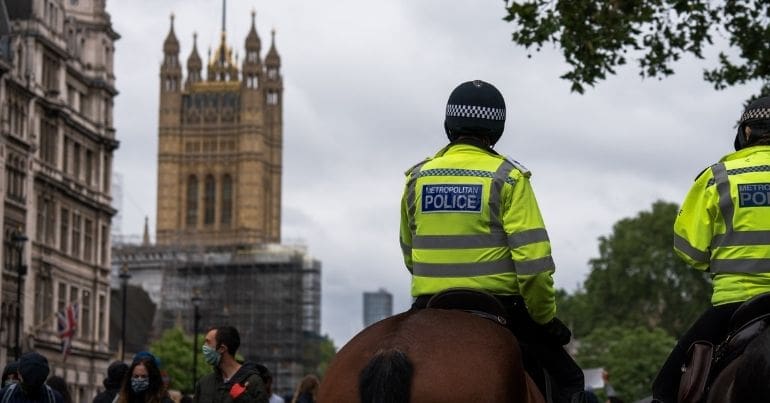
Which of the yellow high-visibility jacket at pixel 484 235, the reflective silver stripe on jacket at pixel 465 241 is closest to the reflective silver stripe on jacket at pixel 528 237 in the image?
the yellow high-visibility jacket at pixel 484 235

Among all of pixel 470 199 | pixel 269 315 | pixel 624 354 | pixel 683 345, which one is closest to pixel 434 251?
pixel 470 199

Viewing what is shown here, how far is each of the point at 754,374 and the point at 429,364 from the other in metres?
1.50

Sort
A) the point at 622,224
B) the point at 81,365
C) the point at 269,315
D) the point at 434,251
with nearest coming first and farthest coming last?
1. the point at 434,251
2. the point at 81,365
3. the point at 622,224
4. the point at 269,315

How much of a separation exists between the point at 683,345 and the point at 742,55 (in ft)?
52.3

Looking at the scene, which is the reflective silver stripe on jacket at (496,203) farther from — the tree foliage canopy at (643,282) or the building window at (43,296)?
the tree foliage canopy at (643,282)

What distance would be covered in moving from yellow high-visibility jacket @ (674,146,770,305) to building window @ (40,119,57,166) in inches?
2697

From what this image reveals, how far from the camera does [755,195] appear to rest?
866cm

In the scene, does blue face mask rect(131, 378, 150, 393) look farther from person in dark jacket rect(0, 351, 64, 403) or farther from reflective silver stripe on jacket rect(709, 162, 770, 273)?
reflective silver stripe on jacket rect(709, 162, 770, 273)

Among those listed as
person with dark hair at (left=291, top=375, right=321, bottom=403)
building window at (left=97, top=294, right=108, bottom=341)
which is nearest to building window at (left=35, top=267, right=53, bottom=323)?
building window at (left=97, top=294, right=108, bottom=341)

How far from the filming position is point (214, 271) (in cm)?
15962

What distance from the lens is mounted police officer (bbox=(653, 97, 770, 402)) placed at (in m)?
8.59

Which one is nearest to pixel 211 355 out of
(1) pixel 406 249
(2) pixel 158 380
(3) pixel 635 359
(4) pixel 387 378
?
(2) pixel 158 380

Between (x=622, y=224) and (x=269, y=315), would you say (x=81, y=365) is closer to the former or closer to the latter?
(x=622, y=224)

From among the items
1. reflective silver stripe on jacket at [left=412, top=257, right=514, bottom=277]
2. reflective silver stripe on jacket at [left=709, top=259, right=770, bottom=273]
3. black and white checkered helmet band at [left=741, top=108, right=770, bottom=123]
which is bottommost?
reflective silver stripe on jacket at [left=412, top=257, right=514, bottom=277]
